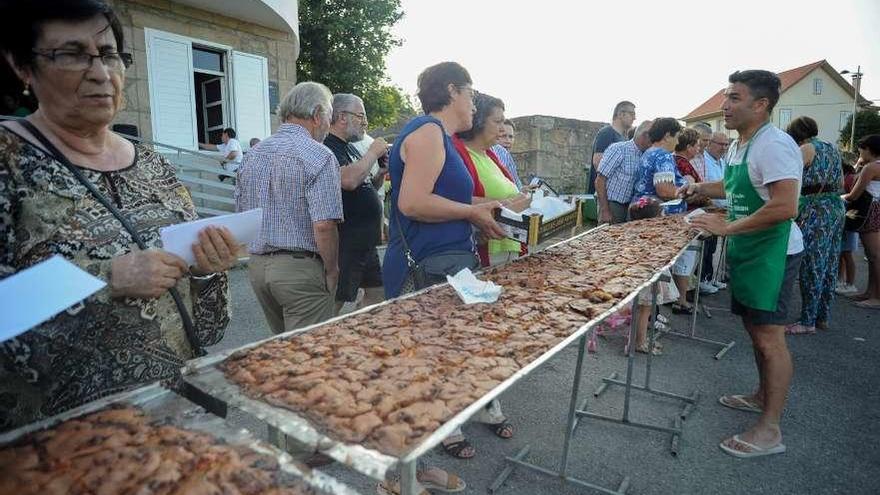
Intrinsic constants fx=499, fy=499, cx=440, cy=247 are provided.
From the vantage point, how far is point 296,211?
258cm

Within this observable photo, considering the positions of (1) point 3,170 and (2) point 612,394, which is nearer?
(1) point 3,170

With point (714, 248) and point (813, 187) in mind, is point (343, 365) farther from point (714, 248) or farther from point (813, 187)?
point (714, 248)

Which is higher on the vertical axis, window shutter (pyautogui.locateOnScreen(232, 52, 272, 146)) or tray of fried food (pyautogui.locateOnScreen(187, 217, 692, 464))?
window shutter (pyautogui.locateOnScreen(232, 52, 272, 146))

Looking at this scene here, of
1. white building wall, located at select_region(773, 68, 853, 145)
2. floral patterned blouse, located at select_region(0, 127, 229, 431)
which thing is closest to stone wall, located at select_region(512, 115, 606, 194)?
floral patterned blouse, located at select_region(0, 127, 229, 431)

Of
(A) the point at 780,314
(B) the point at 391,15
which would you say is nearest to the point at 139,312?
(A) the point at 780,314

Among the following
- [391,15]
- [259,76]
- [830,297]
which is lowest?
[830,297]

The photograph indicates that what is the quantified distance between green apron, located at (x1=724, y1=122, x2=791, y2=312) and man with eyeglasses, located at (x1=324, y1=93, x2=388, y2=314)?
2123 mm

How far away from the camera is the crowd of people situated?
1208 millimetres

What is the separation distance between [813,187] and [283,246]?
470 centimetres

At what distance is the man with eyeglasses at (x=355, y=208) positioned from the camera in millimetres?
3188

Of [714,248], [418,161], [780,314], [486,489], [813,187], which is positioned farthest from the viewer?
[714,248]

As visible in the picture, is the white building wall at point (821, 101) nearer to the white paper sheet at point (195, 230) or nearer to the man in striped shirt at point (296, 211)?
the man in striped shirt at point (296, 211)

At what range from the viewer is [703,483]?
8.39 feet

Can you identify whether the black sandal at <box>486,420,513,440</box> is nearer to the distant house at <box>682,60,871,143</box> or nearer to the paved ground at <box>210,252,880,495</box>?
the paved ground at <box>210,252,880,495</box>
